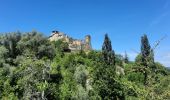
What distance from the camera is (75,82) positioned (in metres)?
63.6

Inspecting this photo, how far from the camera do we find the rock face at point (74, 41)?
114312 millimetres

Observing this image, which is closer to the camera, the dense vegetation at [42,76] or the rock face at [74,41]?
the dense vegetation at [42,76]

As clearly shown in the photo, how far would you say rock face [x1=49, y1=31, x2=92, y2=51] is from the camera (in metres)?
114

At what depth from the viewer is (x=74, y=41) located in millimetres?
119562

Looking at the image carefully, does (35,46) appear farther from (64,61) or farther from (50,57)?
(64,61)

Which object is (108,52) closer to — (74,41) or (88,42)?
(74,41)

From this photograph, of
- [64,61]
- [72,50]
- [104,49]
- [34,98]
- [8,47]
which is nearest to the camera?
[34,98]

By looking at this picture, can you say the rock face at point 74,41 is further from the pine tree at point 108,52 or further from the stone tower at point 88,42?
the pine tree at point 108,52

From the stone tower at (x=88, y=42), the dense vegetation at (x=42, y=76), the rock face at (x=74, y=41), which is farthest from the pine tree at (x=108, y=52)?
the dense vegetation at (x=42, y=76)

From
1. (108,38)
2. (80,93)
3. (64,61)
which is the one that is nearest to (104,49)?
(108,38)

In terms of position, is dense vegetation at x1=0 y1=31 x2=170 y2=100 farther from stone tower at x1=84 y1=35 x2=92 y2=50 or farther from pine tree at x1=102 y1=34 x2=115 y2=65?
stone tower at x1=84 y1=35 x2=92 y2=50

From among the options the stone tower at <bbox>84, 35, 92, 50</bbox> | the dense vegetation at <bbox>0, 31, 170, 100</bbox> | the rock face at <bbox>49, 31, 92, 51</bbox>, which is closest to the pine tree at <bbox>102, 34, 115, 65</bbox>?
the rock face at <bbox>49, 31, 92, 51</bbox>

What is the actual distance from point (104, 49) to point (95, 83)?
120ft

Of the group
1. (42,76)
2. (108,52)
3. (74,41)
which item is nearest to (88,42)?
(74,41)
